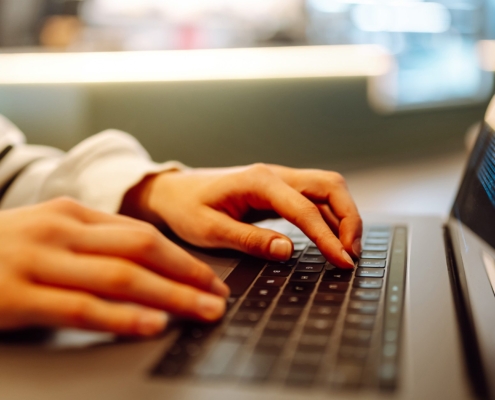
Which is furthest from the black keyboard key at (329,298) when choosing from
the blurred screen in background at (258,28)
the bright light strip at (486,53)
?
the bright light strip at (486,53)

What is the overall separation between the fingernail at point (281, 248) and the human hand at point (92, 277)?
128 mm

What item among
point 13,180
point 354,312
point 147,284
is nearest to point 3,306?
point 147,284

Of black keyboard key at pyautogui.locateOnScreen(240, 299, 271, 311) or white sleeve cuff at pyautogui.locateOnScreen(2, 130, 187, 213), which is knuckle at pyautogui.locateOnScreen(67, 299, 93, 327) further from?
white sleeve cuff at pyautogui.locateOnScreen(2, 130, 187, 213)

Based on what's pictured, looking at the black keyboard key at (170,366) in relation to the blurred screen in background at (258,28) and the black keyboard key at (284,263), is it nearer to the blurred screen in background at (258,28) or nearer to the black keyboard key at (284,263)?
the black keyboard key at (284,263)

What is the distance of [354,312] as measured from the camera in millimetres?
338

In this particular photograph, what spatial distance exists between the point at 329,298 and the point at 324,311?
0.09 feet

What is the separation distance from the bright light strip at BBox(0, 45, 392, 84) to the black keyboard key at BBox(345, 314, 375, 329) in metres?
1.21

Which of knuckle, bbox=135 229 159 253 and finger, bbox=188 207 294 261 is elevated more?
knuckle, bbox=135 229 159 253

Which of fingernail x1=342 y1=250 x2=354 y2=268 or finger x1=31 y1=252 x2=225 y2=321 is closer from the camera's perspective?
finger x1=31 y1=252 x2=225 y2=321

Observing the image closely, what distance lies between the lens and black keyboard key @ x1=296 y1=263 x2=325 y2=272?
0.44 m

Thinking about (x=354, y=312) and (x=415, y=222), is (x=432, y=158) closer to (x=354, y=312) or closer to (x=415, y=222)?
(x=415, y=222)

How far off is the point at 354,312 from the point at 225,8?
4.94 ft

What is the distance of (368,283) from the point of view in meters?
0.40

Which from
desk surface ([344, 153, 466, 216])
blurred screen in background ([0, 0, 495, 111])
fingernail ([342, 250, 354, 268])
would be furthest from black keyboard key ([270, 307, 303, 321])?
blurred screen in background ([0, 0, 495, 111])
